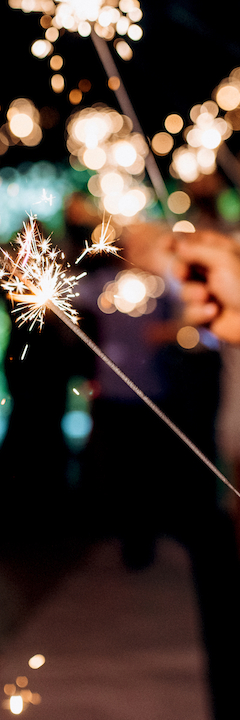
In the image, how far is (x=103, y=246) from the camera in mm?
1249

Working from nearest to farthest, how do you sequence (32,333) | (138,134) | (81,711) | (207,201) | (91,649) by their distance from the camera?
(81,711), (91,649), (207,201), (138,134), (32,333)

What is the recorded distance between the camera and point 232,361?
73cm

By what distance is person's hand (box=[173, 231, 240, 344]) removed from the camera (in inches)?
31.9

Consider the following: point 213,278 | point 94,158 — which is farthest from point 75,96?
point 213,278

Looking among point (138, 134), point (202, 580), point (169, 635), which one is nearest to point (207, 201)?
point (138, 134)

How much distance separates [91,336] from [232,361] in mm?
598

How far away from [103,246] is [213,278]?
0.53m

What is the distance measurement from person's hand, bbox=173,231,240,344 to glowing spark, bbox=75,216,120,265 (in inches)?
12.8

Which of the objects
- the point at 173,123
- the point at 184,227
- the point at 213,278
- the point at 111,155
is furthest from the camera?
the point at 111,155

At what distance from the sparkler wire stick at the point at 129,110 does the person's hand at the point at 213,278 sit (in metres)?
0.25

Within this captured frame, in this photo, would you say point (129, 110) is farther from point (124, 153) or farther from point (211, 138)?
point (211, 138)

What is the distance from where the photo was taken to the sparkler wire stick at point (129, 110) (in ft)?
3.50

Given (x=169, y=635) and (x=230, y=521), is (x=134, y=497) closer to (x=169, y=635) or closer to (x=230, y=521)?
(x=169, y=635)

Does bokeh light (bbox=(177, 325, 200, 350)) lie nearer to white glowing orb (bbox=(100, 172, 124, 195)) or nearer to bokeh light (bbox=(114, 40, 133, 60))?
white glowing orb (bbox=(100, 172, 124, 195))
